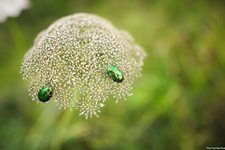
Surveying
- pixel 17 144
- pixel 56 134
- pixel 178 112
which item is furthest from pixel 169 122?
pixel 17 144

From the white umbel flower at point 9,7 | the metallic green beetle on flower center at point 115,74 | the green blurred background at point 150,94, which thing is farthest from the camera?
the white umbel flower at point 9,7

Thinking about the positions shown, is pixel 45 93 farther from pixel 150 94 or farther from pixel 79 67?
pixel 150 94

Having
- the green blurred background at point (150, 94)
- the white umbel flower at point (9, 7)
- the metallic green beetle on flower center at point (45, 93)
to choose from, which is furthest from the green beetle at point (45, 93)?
the white umbel flower at point (9, 7)

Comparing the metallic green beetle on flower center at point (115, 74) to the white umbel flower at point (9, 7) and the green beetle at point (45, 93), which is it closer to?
the green beetle at point (45, 93)

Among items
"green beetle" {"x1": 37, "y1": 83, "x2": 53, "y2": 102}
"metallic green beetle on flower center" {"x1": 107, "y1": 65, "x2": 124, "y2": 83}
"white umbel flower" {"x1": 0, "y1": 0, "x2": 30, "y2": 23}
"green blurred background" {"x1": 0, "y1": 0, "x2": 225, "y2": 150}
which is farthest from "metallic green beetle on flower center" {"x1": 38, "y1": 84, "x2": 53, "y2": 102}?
"white umbel flower" {"x1": 0, "y1": 0, "x2": 30, "y2": 23}

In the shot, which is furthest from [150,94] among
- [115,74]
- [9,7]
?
[115,74]

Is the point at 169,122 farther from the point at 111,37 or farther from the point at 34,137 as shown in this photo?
the point at 111,37

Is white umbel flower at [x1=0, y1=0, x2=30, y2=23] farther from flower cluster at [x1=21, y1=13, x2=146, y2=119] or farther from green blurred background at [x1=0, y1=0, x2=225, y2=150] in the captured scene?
flower cluster at [x1=21, y1=13, x2=146, y2=119]

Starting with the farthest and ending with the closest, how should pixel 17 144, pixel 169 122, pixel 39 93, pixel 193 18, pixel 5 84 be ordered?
pixel 193 18 → pixel 5 84 → pixel 169 122 → pixel 17 144 → pixel 39 93
